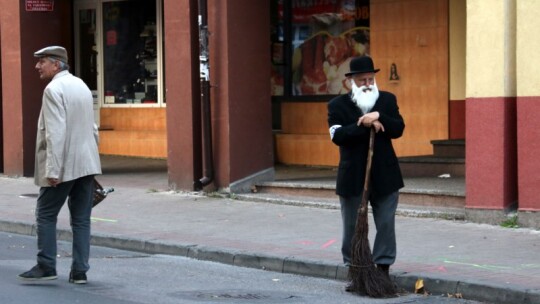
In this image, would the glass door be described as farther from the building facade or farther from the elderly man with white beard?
the elderly man with white beard

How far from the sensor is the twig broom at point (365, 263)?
842cm

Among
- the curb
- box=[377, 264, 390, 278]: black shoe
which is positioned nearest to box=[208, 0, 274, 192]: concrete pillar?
the curb

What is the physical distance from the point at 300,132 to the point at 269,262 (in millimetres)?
8222

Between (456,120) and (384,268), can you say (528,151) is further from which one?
(456,120)

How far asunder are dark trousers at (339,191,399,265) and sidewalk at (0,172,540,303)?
46 centimetres

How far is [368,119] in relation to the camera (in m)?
8.43

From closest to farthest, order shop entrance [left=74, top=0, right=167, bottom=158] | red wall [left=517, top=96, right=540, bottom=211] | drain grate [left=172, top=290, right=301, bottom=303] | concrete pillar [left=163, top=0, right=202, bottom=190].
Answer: drain grate [left=172, top=290, right=301, bottom=303] < red wall [left=517, top=96, right=540, bottom=211] < concrete pillar [left=163, top=0, right=202, bottom=190] < shop entrance [left=74, top=0, right=167, bottom=158]

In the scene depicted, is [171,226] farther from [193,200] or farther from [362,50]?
[362,50]

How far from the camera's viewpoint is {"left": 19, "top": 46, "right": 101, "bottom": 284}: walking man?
8.70 meters

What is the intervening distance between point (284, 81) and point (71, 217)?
992 centimetres

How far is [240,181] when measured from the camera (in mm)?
15016

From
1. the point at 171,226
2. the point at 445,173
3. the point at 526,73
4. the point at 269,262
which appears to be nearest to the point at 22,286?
the point at 269,262

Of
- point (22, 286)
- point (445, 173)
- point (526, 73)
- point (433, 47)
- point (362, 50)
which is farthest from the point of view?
point (362, 50)

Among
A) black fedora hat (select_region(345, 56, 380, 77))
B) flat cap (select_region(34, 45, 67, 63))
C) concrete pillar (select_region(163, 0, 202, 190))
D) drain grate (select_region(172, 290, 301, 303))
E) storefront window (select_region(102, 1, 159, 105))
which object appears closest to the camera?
drain grate (select_region(172, 290, 301, 303))
